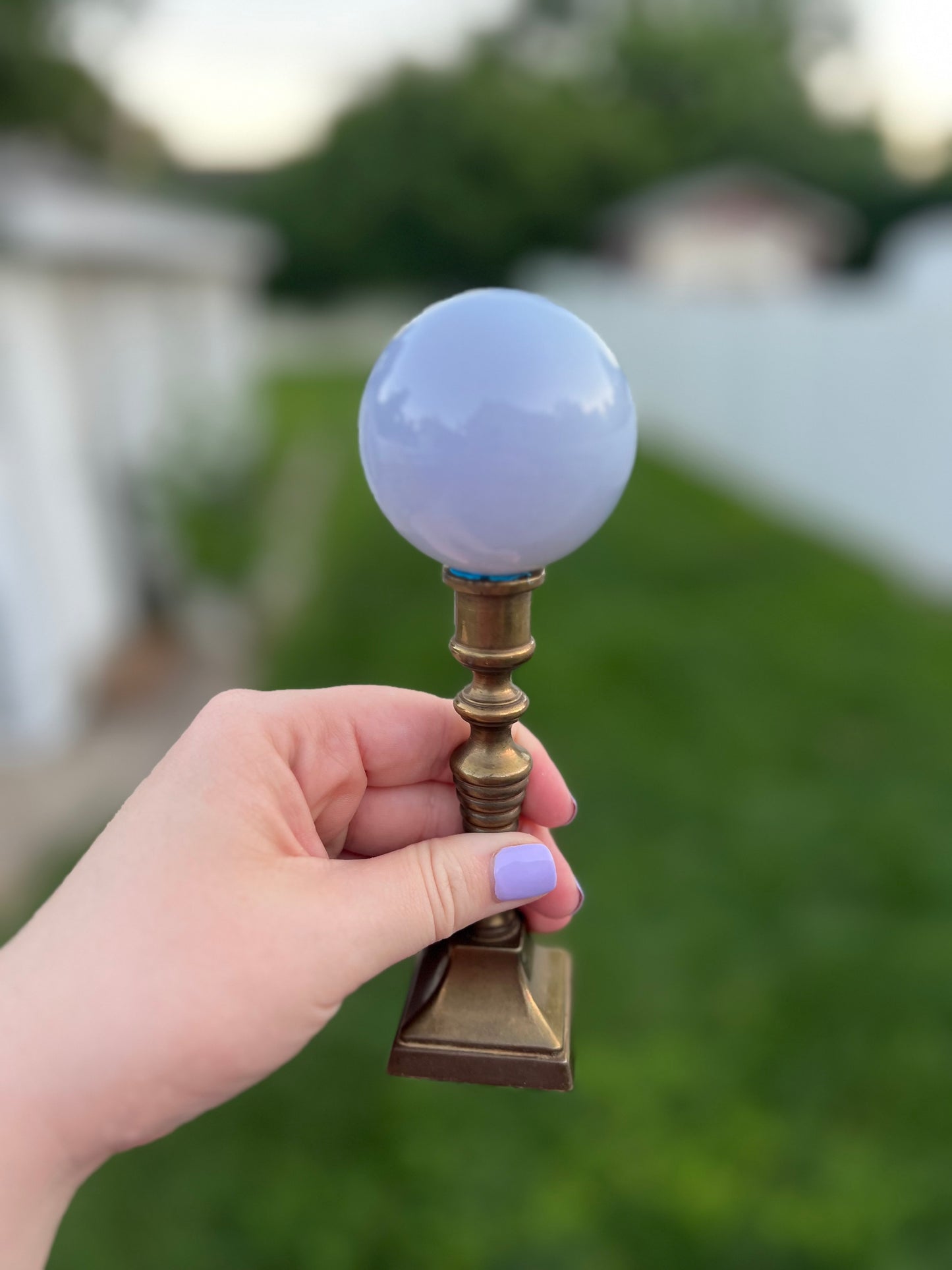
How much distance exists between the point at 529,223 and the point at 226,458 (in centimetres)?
2104

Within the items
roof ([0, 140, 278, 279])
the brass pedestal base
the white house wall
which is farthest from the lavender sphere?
roof ([0, 140, 278, 279])

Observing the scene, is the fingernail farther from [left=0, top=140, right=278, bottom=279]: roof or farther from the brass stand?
[left=0, top=140, right=278, bottom=279]: roof

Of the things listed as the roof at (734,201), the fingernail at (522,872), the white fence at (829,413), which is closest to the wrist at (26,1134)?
the fingernail at (522,872)

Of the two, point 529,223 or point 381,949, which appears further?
point 529,223

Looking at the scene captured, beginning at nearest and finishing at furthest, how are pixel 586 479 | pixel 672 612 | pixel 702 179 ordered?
1. pixel 586 479
2. pixel 672 612
3. pixel 702 179

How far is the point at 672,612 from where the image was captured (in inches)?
257

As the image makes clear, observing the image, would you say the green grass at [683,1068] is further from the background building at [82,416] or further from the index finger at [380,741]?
the index finger at [380,741]

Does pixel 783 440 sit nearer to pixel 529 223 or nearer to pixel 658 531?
pixel 658 531

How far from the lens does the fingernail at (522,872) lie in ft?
3.22

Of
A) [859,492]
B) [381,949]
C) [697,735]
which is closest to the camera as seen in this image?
[381,949]

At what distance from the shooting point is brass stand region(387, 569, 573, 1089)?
92 cm

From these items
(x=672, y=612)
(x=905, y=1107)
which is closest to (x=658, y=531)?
(x=672, y=612)

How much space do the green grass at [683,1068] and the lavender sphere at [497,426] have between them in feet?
7.31

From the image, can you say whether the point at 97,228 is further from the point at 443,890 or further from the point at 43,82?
the point at 443,890
